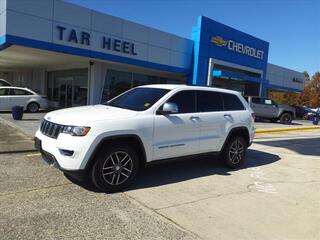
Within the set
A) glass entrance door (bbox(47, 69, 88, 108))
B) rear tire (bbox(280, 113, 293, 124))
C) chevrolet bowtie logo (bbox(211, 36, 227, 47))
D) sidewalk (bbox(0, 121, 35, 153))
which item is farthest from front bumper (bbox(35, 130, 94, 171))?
chevrolet bowtie logo (bbox(211, 36, 227, 47))

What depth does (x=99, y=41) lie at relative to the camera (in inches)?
774

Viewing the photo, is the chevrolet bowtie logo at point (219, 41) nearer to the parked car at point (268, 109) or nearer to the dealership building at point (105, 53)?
the dealership building at point (105, 53)

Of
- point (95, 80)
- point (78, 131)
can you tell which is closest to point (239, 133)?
point (78, 131)

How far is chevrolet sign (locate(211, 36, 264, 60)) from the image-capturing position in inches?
1044

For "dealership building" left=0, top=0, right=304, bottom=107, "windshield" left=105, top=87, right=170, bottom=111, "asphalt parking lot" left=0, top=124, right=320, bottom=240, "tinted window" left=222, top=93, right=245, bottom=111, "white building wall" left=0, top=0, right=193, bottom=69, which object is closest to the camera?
"asphalt parking lot" left=0, top=124, right=320, bottom=240

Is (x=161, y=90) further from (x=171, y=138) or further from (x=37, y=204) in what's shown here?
(x=37, y=204)

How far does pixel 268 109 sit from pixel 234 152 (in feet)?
55.9

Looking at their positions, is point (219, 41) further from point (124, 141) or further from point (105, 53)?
point (124, 141)

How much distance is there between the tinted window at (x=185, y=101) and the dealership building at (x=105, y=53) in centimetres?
1190

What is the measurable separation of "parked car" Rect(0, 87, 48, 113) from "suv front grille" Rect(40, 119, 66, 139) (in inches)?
556

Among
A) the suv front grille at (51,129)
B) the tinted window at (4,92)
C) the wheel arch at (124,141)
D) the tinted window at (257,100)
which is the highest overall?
the tinted window at (257,100)

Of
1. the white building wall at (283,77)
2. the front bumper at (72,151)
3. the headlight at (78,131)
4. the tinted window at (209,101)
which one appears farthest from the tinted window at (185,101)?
the white building wall at (283,77)

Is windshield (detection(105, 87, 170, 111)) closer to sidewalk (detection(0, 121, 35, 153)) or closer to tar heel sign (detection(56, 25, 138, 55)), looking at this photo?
sidewalk (detection(0, 121, 35, 153))

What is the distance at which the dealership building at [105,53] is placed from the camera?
1700 centimetres
